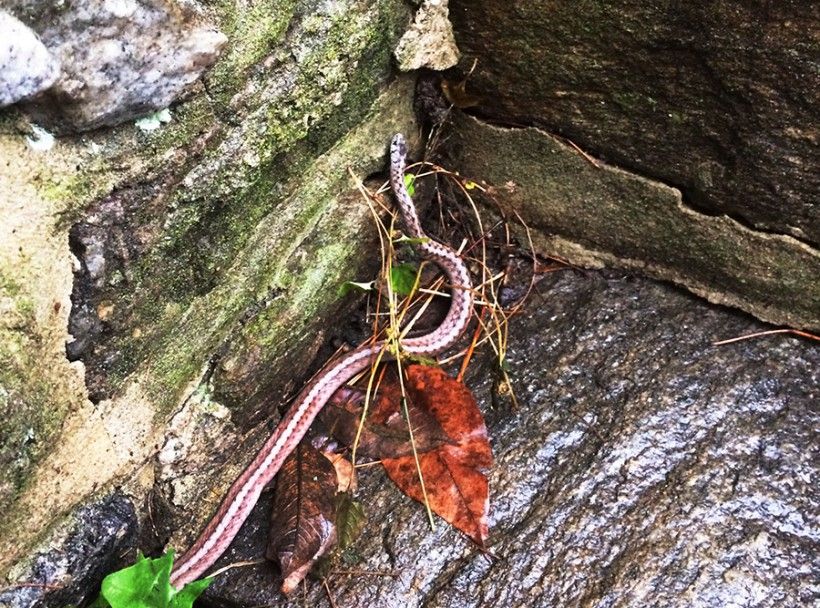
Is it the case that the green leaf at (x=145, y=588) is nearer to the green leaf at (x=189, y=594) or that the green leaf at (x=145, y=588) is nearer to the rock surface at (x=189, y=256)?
the green leaf at (x=189, y=594)

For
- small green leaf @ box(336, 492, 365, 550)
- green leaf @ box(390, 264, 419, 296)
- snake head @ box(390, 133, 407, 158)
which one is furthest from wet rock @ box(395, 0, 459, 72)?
small green leaf @ box(336, 492, 365, 550)

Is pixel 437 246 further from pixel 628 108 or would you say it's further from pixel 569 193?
pixel 628 108

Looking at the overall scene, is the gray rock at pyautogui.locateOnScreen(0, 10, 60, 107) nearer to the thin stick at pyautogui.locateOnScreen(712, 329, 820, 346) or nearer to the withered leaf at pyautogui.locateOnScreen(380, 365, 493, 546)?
the withered leaf at pyautogui.locateOnScreen(380, 365, 493, 546)

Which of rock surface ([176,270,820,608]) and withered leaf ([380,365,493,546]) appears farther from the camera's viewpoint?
withered leaf ([380,365,493,546])

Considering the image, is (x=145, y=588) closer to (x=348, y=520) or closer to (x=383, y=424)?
(x=348, y=520)

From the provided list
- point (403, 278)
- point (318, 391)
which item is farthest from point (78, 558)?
point (403, 278)

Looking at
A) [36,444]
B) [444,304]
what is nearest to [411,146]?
[444,304]

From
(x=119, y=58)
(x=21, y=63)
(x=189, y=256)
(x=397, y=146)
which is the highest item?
(x=21, y=63)
